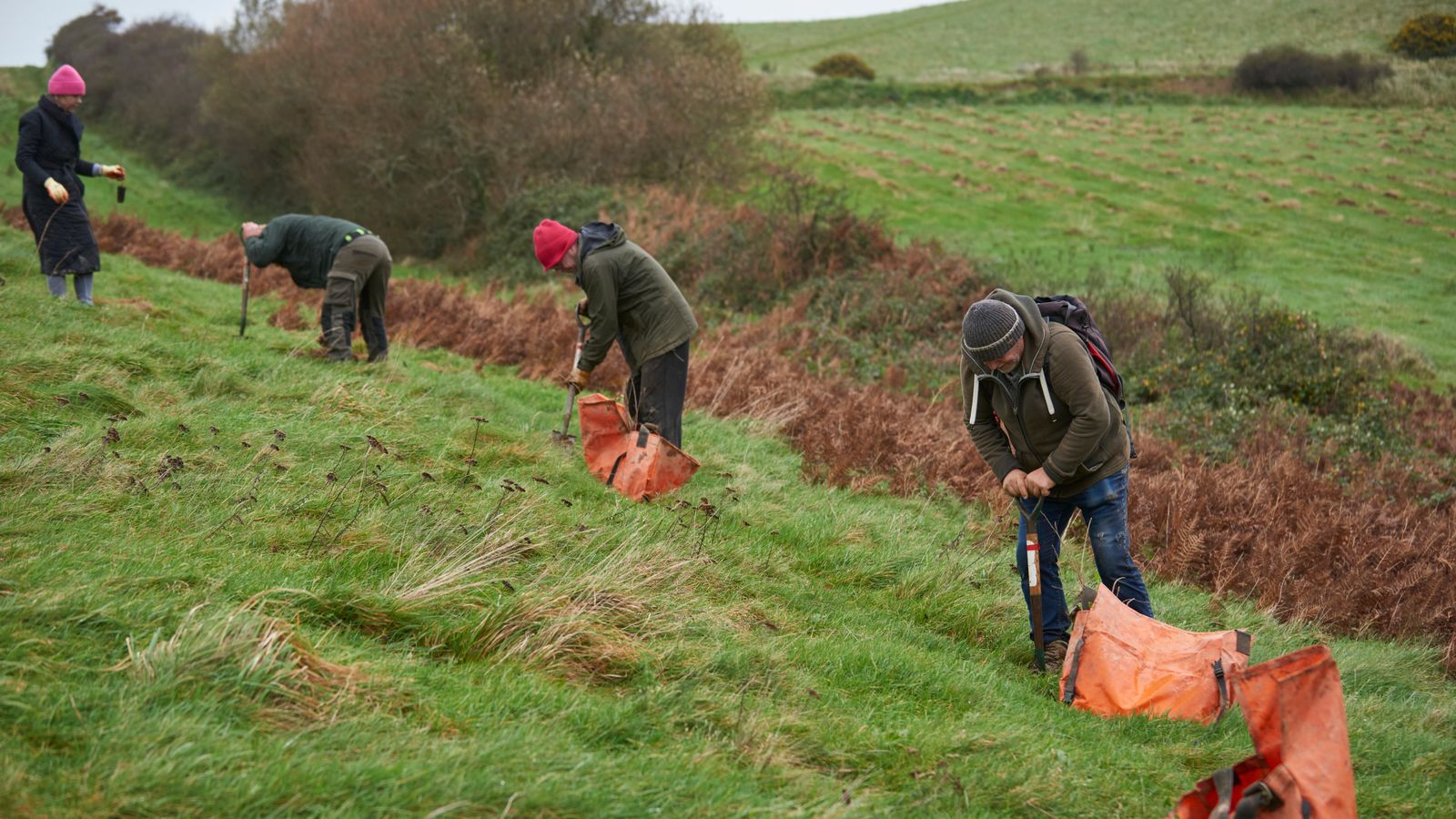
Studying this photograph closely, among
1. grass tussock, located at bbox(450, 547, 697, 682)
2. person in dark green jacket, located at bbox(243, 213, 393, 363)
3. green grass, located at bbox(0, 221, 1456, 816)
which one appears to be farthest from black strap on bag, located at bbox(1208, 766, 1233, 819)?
person in dark green jacket, located at bbox(243, 213, 393, 363)

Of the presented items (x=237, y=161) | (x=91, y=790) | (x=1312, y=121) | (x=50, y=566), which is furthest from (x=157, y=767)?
(x=1312, y=121)

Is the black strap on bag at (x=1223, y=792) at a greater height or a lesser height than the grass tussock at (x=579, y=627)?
lesser

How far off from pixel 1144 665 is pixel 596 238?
442 centimetres

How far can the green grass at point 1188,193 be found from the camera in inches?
821

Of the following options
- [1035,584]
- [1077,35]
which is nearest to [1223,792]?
[1035,584]

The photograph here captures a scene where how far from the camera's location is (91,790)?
2609 mm

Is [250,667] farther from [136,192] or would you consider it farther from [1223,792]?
[136,192]

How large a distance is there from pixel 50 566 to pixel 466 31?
944 inches

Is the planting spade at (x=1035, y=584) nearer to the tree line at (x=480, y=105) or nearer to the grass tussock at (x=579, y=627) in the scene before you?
the grass tussock at (x=579, y=627)

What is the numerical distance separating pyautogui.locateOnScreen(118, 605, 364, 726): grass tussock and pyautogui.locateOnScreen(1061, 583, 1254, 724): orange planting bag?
3.24 m

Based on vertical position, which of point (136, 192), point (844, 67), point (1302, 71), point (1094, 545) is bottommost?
point (1094, 545)

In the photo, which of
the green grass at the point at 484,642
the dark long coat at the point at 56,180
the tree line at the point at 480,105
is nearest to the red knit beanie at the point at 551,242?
the green grass at the point at 484,642

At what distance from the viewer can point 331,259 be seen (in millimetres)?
8680

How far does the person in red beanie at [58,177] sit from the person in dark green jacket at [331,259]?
4.55ft
